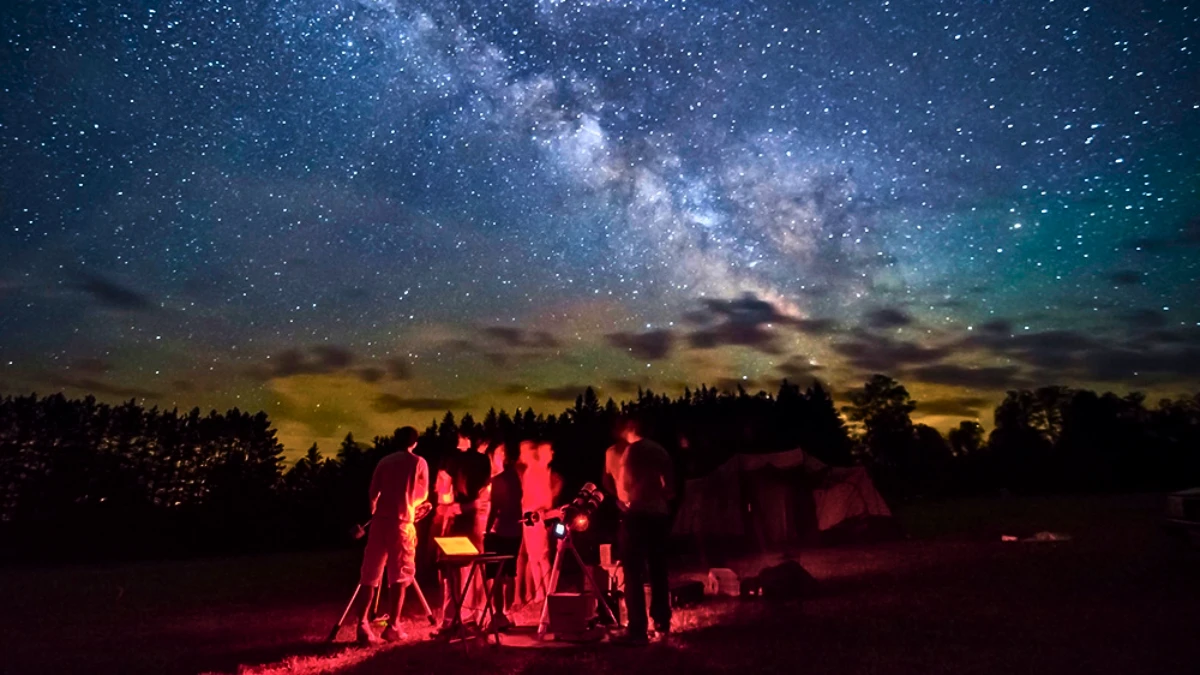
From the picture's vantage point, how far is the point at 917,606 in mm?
9039

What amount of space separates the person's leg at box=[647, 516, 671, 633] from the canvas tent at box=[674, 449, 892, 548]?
53.1ft

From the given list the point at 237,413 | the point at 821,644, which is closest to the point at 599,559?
the point at 821,644

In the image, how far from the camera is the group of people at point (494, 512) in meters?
7.16

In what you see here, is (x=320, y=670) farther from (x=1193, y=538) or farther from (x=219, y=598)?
(x=1193, y=538)

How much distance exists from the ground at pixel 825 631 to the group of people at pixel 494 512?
421 mm

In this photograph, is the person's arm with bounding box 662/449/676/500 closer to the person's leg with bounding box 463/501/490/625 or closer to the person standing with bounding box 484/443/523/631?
the person standing with bounding box 484/443/523/631

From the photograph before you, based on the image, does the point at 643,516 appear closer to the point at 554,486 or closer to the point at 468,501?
the point at 554,486

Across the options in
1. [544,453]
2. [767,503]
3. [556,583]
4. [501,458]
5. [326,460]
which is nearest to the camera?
[556,583]

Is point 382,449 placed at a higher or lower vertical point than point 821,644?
higher

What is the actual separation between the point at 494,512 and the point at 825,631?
11.9ft

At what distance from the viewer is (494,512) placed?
28.2 ft

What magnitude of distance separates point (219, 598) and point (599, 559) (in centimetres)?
1068

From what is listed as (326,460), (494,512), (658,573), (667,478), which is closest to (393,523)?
(494,512)

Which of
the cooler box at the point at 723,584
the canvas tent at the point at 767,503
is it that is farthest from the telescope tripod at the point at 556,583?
the canvas tent at the point at 767,503
